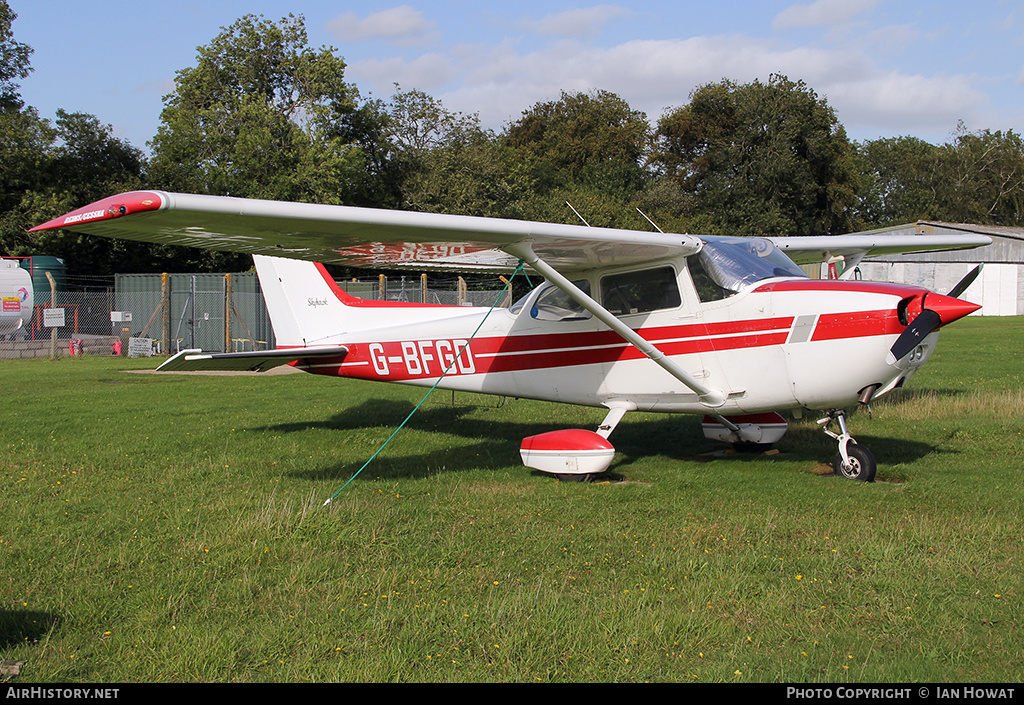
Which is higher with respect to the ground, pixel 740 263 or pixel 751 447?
pixel 740 263

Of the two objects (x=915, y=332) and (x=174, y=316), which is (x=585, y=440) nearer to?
(x=915, y=332)

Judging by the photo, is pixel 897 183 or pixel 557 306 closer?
pixel 557 306

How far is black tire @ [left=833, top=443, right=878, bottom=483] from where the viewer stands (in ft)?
22.8

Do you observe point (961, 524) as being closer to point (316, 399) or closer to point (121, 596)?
point (121, 596)

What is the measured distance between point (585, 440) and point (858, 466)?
2.43 m

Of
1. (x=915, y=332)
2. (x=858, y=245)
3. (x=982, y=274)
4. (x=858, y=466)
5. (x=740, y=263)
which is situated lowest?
(x=858, y=466)

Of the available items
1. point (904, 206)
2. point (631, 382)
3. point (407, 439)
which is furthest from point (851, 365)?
point (904, 206)

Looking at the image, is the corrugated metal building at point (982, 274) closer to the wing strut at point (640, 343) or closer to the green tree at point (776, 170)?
the green tree at point (776, 170)

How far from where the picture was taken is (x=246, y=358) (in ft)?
30.4

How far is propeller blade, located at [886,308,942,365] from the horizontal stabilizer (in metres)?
6.37

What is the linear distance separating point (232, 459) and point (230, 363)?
4.76 ft

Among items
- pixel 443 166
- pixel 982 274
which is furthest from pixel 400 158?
pixel 982 274

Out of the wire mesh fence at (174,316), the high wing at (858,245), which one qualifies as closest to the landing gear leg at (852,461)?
the high wing at (858,245)

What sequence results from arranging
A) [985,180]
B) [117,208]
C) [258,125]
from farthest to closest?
1. [985,180]
2. [258,125]
3. [117,208]
